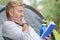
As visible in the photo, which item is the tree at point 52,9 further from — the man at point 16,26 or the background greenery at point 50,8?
the man at point 16,26

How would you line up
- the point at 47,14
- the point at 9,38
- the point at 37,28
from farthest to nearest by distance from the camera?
the point at 47,14 < the point at 37,28 < the point at 9,38

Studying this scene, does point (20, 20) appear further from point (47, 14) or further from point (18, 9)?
point (47, 14)

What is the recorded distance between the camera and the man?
7.30 feet

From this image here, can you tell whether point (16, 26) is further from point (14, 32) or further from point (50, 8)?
point (50, 8)

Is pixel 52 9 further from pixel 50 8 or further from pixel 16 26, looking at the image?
pixel 16 26

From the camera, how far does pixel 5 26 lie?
2.24 m

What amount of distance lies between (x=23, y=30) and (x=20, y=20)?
0.09 m

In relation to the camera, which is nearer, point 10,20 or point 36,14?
point 10,20

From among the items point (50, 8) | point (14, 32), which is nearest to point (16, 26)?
point (14, 32)

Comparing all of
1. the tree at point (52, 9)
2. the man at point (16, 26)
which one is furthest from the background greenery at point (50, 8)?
the man at point (16, 26)

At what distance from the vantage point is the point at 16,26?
88.9 inches

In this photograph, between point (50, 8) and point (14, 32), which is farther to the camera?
point (50, 8)

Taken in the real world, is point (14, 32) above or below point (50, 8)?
above

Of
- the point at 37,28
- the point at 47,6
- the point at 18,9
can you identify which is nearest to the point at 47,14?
the point at 47,6
